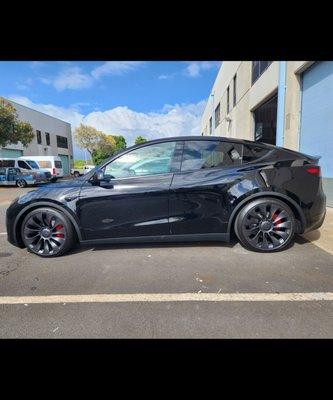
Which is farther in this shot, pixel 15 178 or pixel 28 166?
pixel 28 166

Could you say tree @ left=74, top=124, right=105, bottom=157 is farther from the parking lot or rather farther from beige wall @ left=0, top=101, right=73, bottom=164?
the parking lot

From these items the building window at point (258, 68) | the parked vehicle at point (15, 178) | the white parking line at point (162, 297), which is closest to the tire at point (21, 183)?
the parked vehicle at point (15, 178)

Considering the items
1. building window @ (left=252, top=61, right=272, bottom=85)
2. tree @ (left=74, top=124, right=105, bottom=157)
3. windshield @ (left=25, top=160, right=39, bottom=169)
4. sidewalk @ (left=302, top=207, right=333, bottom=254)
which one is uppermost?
tree @ (left=74, top=124, right=105, bottom=157)

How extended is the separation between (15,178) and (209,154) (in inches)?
741

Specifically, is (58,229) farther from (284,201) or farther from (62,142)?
(62,142)

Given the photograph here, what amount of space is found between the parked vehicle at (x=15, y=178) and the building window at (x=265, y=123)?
47.8 ft

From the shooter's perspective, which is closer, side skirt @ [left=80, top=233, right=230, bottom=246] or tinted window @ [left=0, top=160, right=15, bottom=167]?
side skirt @ [left=80, top=233, right=230, bottom=246]

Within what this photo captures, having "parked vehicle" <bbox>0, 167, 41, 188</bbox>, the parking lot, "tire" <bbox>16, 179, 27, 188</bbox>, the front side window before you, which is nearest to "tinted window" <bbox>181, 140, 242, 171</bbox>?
the front side window

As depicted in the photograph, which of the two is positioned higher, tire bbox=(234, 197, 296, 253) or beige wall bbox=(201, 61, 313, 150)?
beige wall bbox=(201, 61, 313, 150)

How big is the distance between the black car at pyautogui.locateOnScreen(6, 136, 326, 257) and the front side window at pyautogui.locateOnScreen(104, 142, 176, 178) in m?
0.01

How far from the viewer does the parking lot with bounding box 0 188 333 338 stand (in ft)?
7.75

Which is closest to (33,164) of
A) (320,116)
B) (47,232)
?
(47,232)

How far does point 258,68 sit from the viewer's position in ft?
42.2
